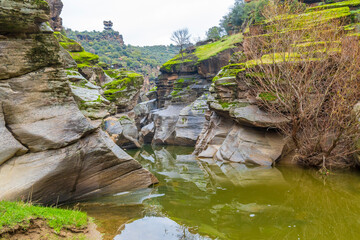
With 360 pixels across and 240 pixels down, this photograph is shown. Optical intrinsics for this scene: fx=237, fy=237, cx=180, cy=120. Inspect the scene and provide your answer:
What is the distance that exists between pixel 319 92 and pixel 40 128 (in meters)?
12.1

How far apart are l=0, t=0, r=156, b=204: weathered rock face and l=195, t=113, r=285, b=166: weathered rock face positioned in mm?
8001

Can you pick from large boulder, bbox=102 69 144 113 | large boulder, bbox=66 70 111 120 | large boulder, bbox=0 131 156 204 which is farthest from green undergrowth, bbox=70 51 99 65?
large boulder, bbox=0 131 156 204

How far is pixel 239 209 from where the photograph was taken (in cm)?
675

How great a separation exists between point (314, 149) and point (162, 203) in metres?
7.74

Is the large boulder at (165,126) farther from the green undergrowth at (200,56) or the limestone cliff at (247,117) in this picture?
the limestone cliff at (247,117)

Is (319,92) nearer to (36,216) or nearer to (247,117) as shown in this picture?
(247,117)

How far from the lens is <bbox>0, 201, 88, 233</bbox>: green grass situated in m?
4.31

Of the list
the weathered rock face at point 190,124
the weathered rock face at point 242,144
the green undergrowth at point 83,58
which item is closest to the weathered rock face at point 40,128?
the weathered rock face at point 242,144

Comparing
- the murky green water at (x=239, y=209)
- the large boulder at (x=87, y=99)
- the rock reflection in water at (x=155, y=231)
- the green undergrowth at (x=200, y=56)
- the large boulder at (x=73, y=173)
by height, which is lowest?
the murky green water at (x=239, y=209)

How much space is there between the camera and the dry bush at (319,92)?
987cm

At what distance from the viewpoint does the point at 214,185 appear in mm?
9594

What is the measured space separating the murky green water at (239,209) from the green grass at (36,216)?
61cm

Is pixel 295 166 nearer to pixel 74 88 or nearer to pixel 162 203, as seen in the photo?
pixel 162 203

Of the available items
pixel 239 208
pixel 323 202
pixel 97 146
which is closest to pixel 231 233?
pixel 239 208
